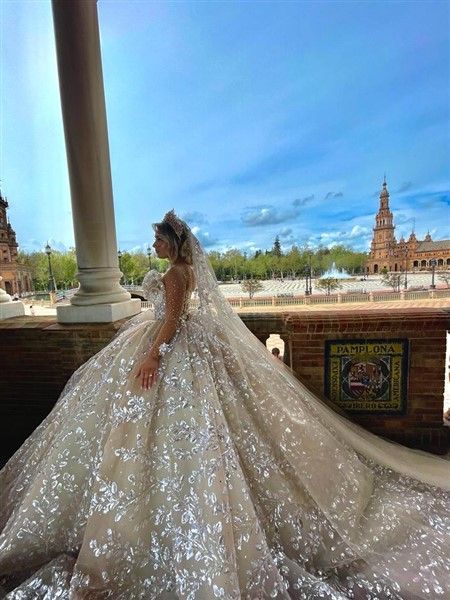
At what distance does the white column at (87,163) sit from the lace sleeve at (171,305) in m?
1.22

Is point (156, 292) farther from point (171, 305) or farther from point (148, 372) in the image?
point (148, 372)

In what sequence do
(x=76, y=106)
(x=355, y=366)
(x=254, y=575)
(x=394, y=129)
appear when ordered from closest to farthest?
(x=254, y=575), (x=355, y=366), (x=76, y=106), (x=394, y=129)

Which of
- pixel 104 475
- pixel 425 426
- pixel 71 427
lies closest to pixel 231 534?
pixel 104 475

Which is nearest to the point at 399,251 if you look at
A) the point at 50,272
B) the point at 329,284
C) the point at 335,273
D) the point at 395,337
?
the point at 335,273

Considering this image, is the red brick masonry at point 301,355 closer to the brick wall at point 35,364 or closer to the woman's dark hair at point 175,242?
the brick wall at point 35,364

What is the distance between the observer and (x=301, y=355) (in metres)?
2.29

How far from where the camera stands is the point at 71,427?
1.58 metres

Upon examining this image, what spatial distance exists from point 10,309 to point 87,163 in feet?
4.73

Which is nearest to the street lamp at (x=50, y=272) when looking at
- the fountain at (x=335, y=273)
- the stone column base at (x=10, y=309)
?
the stone column base at (x=10, y=309)

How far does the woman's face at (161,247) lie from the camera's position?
1.63 m

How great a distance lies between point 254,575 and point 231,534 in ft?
0.51

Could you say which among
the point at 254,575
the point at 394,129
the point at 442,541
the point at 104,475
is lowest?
the point at 442,541

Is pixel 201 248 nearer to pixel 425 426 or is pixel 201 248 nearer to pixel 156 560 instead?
pixel 156 560

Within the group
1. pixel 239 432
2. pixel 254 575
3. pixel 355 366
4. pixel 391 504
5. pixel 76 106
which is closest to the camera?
pixel 254 575
